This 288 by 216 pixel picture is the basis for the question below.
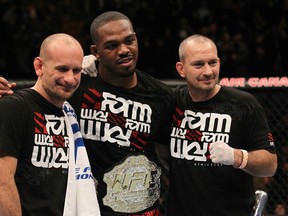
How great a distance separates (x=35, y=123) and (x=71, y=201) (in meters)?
0.43

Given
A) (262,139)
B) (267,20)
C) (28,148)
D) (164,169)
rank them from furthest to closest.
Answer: (267,20)
(164,169)
(262,139)
(28,148)

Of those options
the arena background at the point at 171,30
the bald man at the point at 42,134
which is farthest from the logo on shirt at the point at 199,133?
the arena background at the point at 171,30

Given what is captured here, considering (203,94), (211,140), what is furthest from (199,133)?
(203,94)

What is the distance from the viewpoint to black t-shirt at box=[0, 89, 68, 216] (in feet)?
10.0

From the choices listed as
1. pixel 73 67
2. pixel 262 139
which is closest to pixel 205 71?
pixel 262 139

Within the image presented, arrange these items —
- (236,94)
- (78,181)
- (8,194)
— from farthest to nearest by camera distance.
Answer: (236,94), (78,181), (8,194)

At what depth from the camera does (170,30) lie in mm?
9125

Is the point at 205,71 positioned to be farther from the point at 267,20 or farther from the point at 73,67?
the point at 267,20

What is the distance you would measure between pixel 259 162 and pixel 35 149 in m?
1.15

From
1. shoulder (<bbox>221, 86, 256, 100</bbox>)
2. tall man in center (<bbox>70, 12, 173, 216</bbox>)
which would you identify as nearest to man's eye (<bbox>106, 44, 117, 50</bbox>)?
tall man in center (<bbox>70, 12, 173, 216</bbox>)

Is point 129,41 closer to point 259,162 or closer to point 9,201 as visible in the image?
point 259,162

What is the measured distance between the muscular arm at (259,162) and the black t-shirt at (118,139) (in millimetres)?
555

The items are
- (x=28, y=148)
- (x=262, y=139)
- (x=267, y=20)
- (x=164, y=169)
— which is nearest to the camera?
(x=28, y=148)

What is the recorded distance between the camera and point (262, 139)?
141 inches
